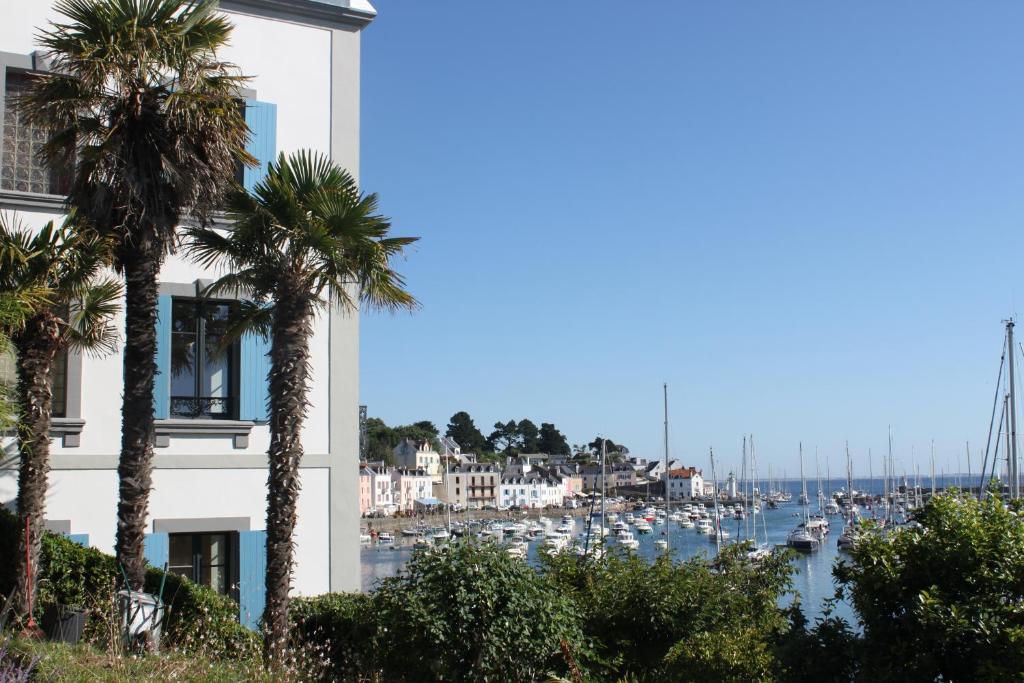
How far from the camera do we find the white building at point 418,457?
18412cm

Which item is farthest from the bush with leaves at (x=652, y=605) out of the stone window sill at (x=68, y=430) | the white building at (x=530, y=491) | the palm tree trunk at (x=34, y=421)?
the white building at (x=530, y=491)

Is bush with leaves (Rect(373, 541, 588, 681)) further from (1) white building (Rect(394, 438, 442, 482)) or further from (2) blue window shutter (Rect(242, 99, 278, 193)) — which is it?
(1) white building (Rect(394, 438, 442, 482))

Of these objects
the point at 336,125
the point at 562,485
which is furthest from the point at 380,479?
the point at 336,125

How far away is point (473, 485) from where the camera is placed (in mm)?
180625

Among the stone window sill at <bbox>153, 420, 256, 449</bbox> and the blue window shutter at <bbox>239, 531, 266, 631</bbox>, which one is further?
the blue window shutter at <bbox>239, 531, 266, 631</bbox>

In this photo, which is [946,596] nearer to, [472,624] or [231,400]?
[472,624]

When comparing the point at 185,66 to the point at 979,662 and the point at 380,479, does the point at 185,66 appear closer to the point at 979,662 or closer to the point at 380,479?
the point at 979,662

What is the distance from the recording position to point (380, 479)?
160 meters

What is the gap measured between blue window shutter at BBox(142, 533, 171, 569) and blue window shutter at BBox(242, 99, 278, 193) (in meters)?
6.07

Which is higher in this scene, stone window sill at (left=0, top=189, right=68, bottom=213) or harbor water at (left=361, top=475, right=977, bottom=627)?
stone window sill at (left=0, top=189, right=68, bottom=213)

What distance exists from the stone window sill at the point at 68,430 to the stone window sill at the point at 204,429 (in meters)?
1.16

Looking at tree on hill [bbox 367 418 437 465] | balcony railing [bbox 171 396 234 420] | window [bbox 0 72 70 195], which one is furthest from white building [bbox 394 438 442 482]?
window [bbox 0 72 70 195]

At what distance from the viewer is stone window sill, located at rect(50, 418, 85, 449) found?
15.4 meters

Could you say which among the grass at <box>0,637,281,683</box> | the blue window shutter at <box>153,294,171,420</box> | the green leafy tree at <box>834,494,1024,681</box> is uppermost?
the blue window shutter at <box>153,294,171,420</box>
